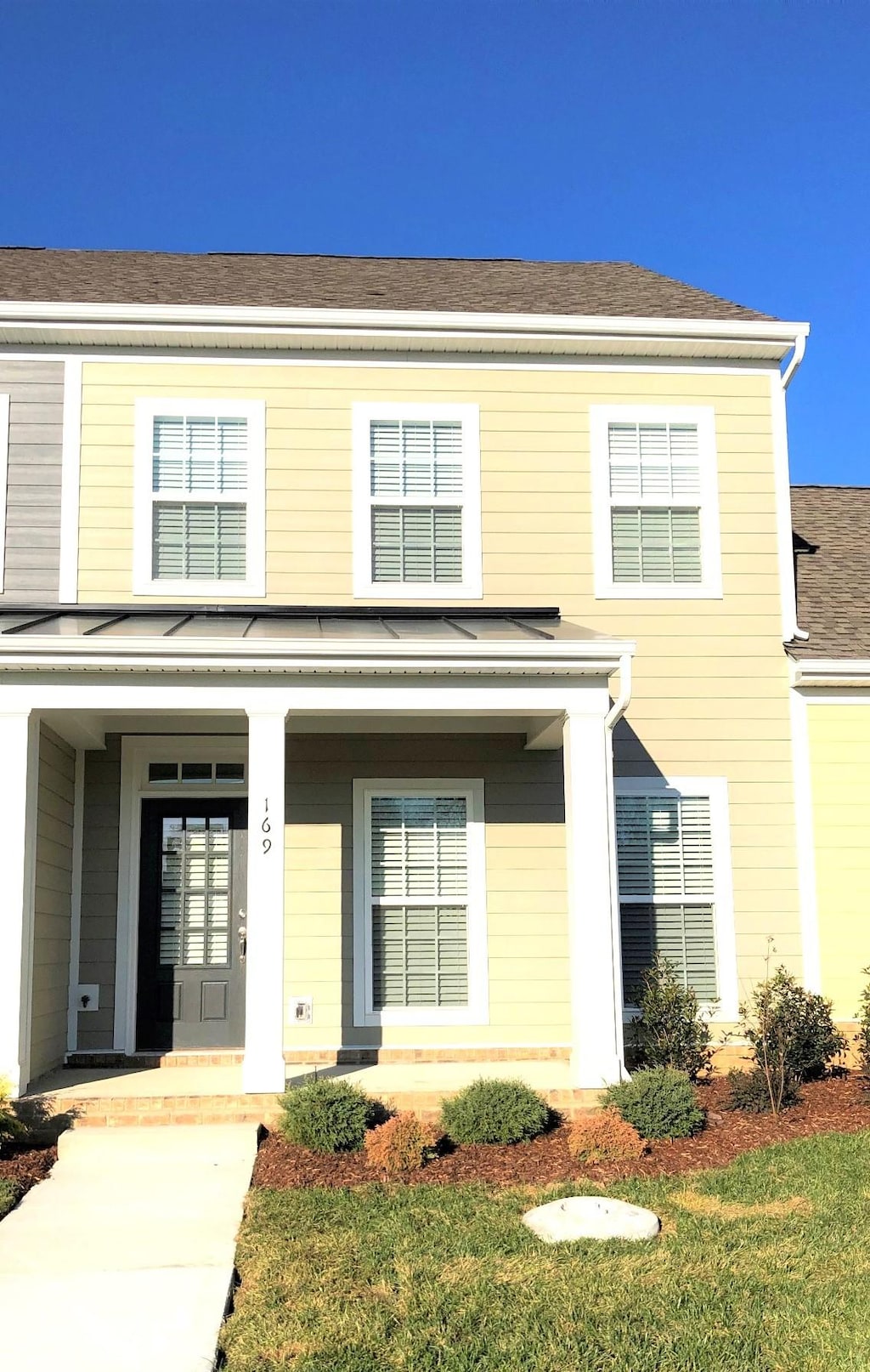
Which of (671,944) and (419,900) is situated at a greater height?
(419,900)

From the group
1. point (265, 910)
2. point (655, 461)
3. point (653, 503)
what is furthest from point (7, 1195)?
point (655, 461)

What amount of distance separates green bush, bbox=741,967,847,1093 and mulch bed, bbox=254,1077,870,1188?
38 centimetres

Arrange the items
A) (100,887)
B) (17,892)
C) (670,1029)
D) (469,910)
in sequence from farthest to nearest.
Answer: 1. (469,910)
2. (100,887)
3. (670,1029)
4. (17,892)

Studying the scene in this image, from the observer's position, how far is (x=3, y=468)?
10.1 meters

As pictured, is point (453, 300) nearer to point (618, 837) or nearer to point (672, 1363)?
point (618, 837)

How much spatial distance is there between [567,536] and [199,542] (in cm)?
318

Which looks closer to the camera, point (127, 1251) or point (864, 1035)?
point (127, 1251)

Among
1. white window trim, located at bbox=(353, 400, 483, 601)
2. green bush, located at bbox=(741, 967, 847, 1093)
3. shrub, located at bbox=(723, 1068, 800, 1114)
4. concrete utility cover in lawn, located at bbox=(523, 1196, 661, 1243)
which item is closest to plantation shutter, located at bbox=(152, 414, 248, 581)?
white window trim, located at bbox=(353, 400, 483, 601)

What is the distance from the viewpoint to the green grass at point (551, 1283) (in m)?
4.48

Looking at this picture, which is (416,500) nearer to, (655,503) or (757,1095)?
(655,503)

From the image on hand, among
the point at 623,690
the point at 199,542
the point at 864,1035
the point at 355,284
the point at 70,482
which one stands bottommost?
the point at 864,1035

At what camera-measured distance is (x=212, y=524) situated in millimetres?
10273

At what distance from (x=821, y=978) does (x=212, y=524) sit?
6369 mm

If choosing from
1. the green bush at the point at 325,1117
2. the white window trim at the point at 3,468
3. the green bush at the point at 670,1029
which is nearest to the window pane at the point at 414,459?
the white window trim at the point at 3,468
